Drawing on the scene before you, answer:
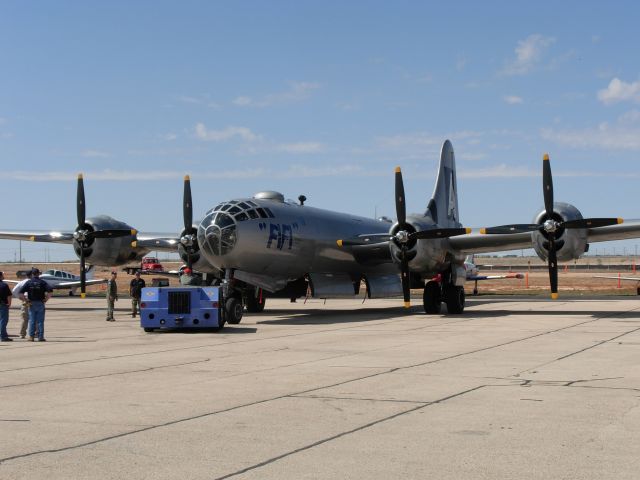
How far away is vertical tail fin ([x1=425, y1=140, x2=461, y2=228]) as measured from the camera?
37.3 meters

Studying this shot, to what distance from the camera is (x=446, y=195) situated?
39500 millimetres

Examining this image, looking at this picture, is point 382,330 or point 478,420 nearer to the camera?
point 478,420

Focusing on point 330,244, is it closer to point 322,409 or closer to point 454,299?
point 454,299

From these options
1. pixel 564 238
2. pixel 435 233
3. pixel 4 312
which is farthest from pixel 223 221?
pixel 564 238

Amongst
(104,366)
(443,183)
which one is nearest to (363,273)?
(443,183)

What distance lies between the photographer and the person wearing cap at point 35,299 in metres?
21.0

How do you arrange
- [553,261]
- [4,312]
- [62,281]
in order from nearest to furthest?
[4,312]
[553,261]
[62,281]

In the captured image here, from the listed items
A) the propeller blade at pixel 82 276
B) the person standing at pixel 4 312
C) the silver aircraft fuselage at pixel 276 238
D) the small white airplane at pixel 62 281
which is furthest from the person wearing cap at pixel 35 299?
the small white airplane at pixel 62 281

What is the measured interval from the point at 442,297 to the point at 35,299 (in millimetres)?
17700

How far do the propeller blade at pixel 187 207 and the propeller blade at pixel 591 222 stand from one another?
49.1 ft

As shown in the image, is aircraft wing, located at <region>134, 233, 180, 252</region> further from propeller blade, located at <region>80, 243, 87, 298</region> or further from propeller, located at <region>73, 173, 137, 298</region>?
propeller blade, located at <region>80, 243, 87, 298</region>

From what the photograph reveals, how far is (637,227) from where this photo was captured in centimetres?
3002

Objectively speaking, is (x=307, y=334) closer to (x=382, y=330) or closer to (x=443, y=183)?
(x=382, y=330)

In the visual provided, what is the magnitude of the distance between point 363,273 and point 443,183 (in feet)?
22.0
